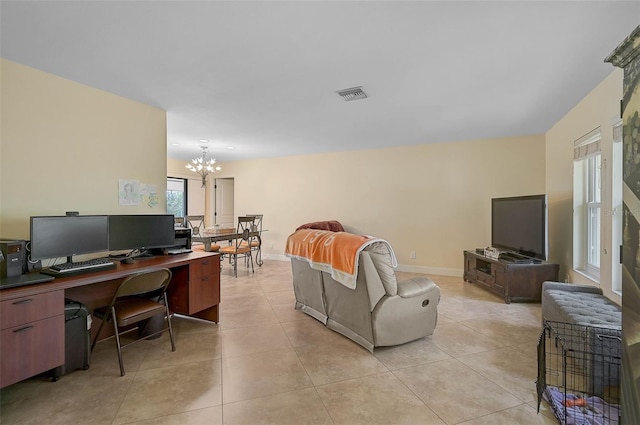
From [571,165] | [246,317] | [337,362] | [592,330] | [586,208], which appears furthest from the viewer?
[571,165]

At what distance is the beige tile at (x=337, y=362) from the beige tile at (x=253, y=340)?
259 millimetres

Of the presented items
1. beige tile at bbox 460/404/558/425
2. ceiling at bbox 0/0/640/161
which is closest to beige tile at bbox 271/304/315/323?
beige tile at bbox 460/404/558/425

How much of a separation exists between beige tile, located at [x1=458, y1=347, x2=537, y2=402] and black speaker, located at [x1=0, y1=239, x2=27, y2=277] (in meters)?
3.46

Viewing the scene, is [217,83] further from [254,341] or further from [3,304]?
[254,341]

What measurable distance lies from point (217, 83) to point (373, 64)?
1.50 meters

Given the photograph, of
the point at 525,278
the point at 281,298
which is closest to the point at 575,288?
the point at 525,278

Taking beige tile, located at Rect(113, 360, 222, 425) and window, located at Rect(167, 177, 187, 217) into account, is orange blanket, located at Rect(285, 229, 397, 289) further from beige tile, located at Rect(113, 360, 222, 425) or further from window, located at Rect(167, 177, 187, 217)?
window, located at Rect(167, 177, 187, 217)

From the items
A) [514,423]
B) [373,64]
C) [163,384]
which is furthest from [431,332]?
[373,64]

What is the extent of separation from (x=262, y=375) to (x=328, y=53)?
8.24 feet

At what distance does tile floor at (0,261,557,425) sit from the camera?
5.90 ft

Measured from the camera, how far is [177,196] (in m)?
7.20

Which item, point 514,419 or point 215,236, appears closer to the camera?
point 514,419

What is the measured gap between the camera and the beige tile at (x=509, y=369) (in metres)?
2.05

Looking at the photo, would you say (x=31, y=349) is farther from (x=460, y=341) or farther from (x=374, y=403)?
(x=460, y=341)
